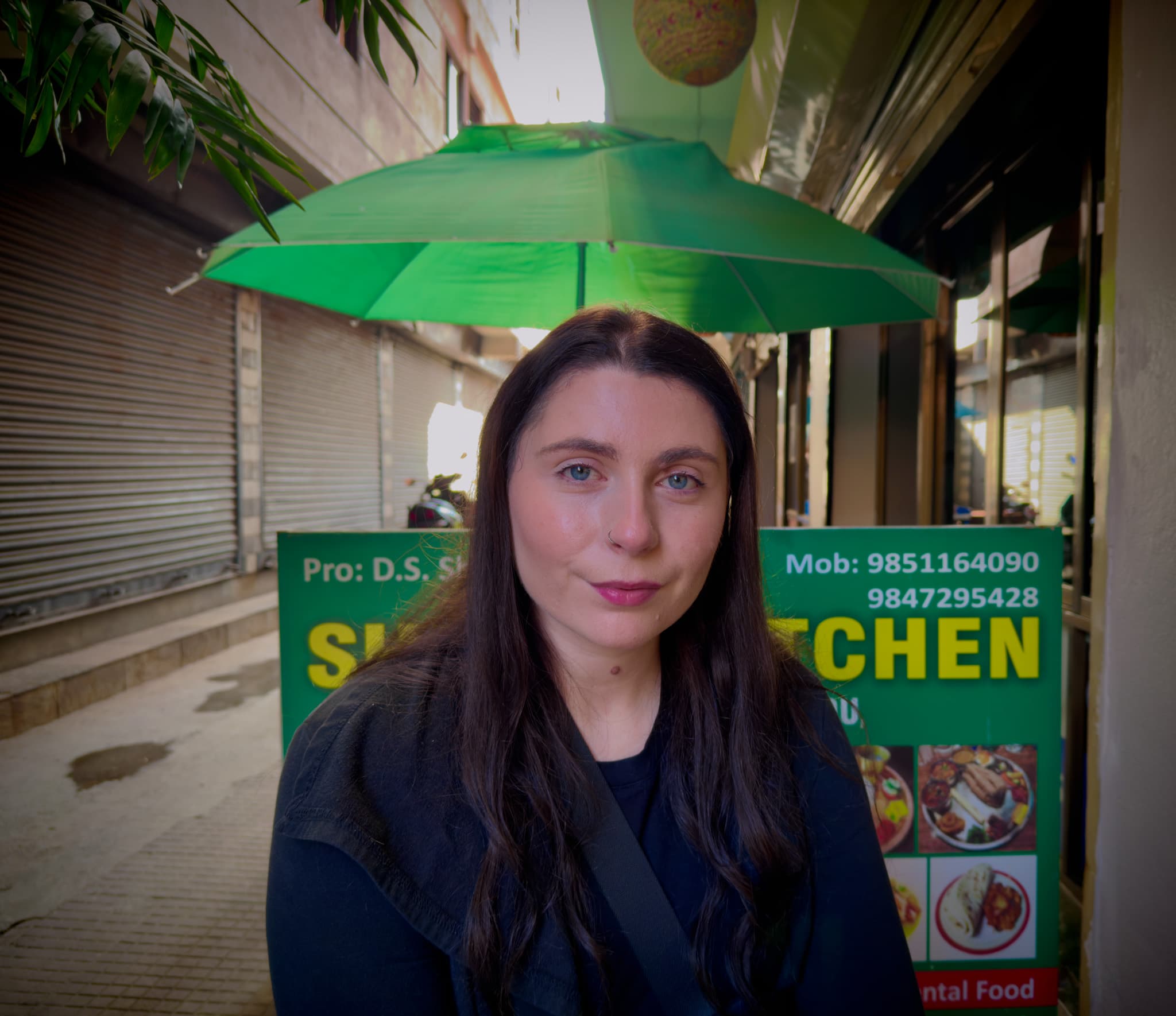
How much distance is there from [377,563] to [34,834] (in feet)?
9.28

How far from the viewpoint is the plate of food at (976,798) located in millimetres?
1958

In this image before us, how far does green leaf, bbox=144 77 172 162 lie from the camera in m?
1.17

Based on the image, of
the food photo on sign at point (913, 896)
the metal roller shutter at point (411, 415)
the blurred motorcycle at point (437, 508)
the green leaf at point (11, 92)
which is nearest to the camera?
the green leaf at point (11, 92)

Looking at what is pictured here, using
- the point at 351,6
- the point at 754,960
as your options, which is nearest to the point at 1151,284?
the point at 754,960

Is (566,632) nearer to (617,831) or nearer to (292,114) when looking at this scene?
(617,831)

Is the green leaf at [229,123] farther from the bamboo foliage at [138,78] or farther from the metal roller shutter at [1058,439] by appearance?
the metal roller shutter at [1058,439]

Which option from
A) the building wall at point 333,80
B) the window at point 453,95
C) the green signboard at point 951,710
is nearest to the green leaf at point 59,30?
the green signboard at point 951,710

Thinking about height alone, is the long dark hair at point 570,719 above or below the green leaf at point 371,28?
below

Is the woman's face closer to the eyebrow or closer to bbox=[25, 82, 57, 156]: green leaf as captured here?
the eyebrow

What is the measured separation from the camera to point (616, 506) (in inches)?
46.4

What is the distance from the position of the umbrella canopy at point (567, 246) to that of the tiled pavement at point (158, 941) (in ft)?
8.01

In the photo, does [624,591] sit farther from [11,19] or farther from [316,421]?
[316,421]

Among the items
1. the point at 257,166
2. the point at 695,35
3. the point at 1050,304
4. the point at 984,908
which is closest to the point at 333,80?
the point at 695,35

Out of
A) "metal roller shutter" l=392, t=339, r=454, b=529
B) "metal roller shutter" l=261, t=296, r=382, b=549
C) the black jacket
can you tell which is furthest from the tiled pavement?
"metal roller shutter" l=392, t=339, r=454, b=529
